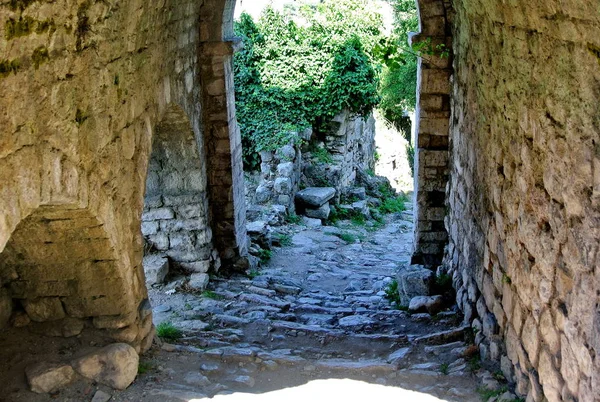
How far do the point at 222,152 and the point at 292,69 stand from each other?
192 inches

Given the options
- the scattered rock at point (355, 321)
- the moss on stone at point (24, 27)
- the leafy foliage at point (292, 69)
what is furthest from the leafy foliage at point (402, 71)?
the moss on stone at point (24, 27)

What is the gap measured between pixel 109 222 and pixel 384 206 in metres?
10.6

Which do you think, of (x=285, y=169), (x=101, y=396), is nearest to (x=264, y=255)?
(x=285, y=169)

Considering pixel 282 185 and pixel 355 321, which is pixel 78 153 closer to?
pixel 355 321

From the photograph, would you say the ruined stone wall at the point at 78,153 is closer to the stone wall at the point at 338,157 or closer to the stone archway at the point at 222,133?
the stone archway at the point at 222,133

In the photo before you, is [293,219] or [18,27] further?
[293,219]

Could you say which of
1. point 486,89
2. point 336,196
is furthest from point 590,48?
point 336,196

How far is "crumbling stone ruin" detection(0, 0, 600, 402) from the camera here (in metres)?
3.32

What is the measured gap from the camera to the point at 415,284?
7.39 m

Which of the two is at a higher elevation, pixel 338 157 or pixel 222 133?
pixel 222 133

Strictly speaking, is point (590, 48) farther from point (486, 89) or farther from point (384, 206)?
point (384, 206)

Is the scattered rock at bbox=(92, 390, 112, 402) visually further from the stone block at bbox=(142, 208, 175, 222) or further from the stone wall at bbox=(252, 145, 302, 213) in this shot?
the stone wall at bbox=(252, 145, 302, 213)

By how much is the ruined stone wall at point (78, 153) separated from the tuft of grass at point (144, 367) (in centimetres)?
19

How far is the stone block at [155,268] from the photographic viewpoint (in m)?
7.80
